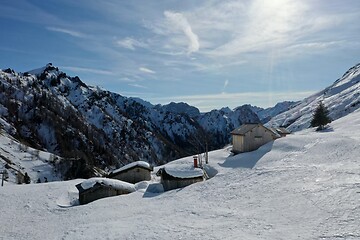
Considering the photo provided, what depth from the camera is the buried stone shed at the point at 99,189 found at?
3775 centimetres

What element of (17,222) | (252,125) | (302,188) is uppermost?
(252,125)

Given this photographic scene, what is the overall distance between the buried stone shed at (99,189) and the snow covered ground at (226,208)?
6.15 feet

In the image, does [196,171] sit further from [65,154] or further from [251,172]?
[65,154]

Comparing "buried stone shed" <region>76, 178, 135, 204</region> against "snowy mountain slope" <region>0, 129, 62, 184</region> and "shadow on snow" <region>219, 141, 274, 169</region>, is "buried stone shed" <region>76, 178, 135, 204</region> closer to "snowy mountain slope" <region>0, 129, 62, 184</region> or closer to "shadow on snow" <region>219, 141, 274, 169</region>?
"shadow on snow" <region>219, 141, 274, 169</region>

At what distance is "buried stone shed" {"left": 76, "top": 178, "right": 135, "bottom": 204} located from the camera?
37.8 metres

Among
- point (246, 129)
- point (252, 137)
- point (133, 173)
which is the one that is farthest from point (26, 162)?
point (252, 137)

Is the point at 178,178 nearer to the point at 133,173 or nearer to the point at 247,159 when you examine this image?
the point at 133,173

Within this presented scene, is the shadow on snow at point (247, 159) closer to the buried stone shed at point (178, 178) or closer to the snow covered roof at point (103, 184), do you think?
the buried stone shed at point (178, 178)

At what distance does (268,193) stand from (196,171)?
1523 cm

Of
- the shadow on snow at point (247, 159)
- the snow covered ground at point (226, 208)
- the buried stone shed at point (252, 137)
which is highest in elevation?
the buried stone shed at point (252, 137)

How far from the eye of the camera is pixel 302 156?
1657 inches

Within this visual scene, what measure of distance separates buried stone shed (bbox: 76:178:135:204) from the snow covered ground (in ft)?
6.15

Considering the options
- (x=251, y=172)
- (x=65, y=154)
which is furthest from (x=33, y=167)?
(x=251, y=172)

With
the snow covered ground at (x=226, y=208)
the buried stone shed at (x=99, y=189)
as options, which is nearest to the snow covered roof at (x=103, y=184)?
the buried stone shed at (x=99, y=189)
